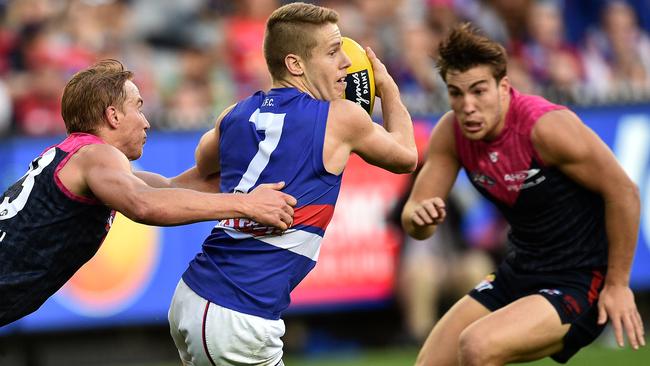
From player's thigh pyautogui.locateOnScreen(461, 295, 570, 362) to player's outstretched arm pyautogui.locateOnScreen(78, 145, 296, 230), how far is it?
1428 millimetres

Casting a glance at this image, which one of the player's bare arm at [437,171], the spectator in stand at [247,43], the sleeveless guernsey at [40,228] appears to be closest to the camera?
the sleeveless guernsey at [40,228]

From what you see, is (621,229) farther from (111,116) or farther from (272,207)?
(111,116)

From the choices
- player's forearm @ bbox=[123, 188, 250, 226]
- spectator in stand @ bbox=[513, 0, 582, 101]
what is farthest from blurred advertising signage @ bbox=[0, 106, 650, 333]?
player's forearm @ bbox=[123, 188, 250, 226]

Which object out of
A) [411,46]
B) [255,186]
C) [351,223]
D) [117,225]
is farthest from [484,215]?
[255,186]

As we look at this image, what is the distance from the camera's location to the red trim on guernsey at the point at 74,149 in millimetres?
5227

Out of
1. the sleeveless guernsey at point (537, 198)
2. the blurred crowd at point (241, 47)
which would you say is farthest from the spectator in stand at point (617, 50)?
the sleeveless guernsey at point (537, 198)

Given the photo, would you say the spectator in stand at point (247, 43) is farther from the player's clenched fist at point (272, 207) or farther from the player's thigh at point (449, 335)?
the player's clenched fist at point (272, 207)

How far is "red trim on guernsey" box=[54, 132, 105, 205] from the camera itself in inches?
206

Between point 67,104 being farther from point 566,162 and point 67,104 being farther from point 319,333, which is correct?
point 319,333

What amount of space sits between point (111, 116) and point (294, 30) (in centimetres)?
100

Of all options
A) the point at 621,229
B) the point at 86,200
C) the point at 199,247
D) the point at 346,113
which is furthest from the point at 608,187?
the point at 199,247

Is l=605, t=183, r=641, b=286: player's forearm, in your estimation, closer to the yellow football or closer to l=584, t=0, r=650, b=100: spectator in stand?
the yellow football

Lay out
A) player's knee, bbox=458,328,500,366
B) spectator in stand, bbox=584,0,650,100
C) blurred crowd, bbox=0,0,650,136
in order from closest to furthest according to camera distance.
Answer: player's knee, bbox=458,328,500,366, blurred crowd, bbox=0,0,650,136, spectator in stand, bbox=584,0,650,100

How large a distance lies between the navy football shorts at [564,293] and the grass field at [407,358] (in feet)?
10.7
